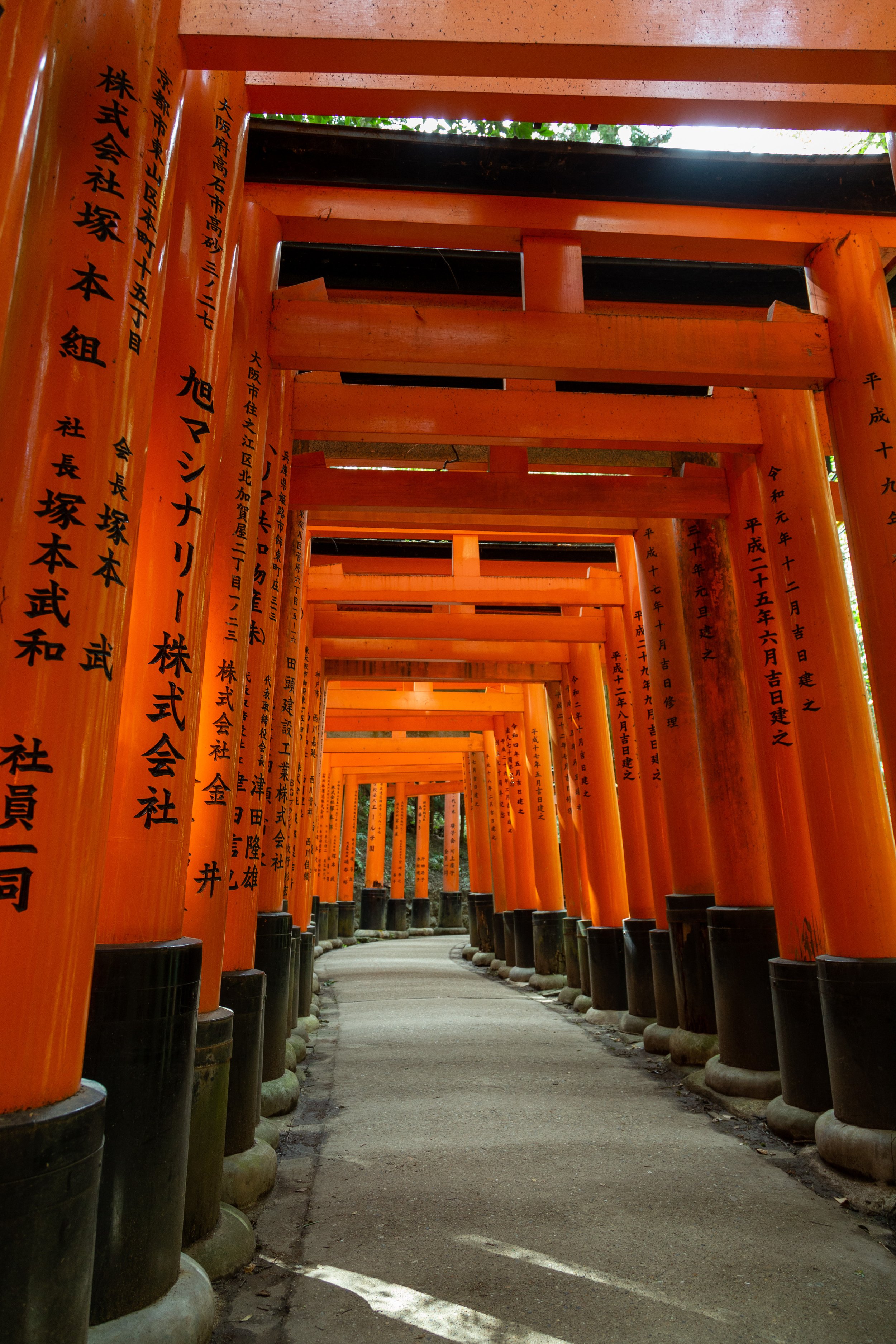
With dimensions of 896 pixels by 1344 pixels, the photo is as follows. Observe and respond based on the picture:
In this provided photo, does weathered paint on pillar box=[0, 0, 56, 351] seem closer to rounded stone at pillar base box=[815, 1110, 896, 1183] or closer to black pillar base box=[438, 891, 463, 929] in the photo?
rounded stone at pillar base box=[815, 1110, 896, 1183]

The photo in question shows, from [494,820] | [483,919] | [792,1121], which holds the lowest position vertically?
[792,1121]

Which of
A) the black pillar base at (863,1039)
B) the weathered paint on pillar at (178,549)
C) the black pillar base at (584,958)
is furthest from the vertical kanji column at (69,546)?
the black pillar base at (584,958)

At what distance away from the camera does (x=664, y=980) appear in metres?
6.65

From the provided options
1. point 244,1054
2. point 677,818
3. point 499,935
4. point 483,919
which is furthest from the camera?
point 483,919

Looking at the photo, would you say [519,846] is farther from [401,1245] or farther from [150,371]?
[150,371]

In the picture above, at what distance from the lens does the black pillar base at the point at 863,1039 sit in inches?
146

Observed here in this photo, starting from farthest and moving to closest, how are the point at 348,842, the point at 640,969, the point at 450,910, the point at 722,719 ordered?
the point at 450,910 → the point at 348,842 → the point at 640,969 → the point at 722,719

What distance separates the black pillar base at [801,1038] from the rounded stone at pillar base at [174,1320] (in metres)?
3.05

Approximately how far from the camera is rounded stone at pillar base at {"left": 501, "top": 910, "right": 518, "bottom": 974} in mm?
13055

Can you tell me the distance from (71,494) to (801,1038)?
4152mm

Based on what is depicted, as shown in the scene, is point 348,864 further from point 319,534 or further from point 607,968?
point 319,534

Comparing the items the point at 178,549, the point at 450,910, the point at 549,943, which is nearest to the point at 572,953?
the point at 549,943

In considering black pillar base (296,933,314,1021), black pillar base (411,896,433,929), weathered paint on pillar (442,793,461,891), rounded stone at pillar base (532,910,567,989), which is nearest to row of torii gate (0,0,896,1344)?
black pillar base (296,933,314,1021)

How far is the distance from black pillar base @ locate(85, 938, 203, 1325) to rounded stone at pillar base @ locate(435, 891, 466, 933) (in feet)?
Answer: 73.1
